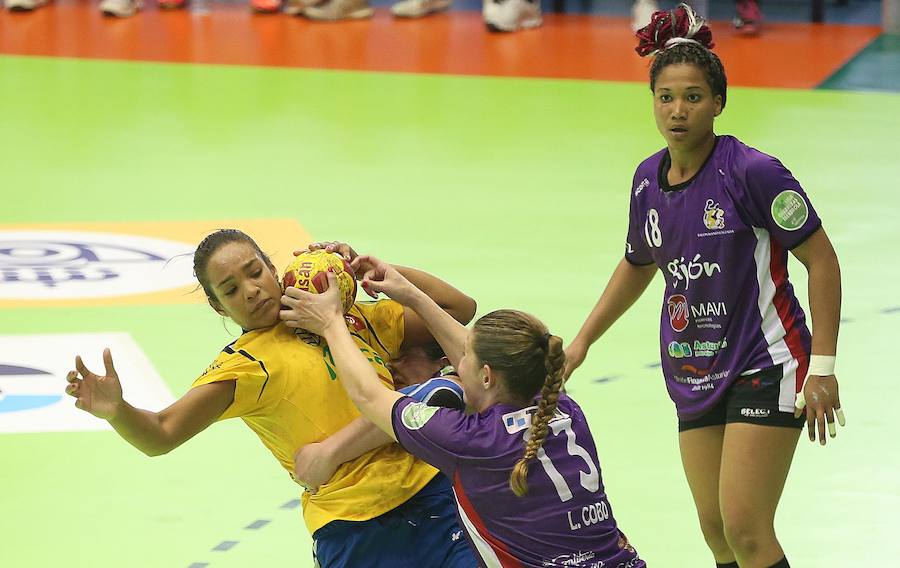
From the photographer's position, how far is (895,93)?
12.1 metres

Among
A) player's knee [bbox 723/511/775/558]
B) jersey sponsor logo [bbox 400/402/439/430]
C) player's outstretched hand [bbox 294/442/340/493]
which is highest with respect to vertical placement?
jersey sponsor logo [bbox 400/402/439/430]

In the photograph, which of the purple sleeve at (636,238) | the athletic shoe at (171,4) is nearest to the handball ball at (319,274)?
the purple sleeve at (636,238)

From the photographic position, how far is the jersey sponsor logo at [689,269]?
13.0ft

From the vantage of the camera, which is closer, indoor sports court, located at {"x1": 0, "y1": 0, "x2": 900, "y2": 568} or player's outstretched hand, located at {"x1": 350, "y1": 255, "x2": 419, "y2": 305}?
player's outstretched hand, located at {"x1": 350, "y1": 255, "x2": 419, "y2": 305}

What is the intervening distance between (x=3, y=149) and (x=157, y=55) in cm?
343

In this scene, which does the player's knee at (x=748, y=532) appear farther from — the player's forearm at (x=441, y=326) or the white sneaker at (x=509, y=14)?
the white sneaker at (x=509, y=14)

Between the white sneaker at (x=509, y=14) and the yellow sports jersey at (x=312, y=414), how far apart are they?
35.7 feet

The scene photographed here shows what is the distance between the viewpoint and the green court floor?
521cm

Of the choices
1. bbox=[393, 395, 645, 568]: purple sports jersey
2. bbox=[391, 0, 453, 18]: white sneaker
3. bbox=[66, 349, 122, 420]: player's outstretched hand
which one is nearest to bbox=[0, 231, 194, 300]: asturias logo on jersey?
bbox=[66, 349, 122, 420]: player's outstretched hand

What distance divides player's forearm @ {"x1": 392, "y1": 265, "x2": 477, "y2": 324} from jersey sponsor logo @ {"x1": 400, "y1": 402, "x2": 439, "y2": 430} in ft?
2.25

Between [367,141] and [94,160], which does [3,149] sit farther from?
[367,141]

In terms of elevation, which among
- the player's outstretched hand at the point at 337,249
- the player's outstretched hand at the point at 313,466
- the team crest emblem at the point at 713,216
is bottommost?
the player's outstretched hand at the point at 313,466

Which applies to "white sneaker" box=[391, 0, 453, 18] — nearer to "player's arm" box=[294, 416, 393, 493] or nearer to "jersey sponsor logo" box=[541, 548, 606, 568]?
"player's arm" box=[294, 416, 393, 493]

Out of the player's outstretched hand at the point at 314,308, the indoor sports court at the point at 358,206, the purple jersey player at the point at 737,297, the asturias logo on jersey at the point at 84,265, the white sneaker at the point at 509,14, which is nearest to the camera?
the player's outstretched hand at the point at 314,308
